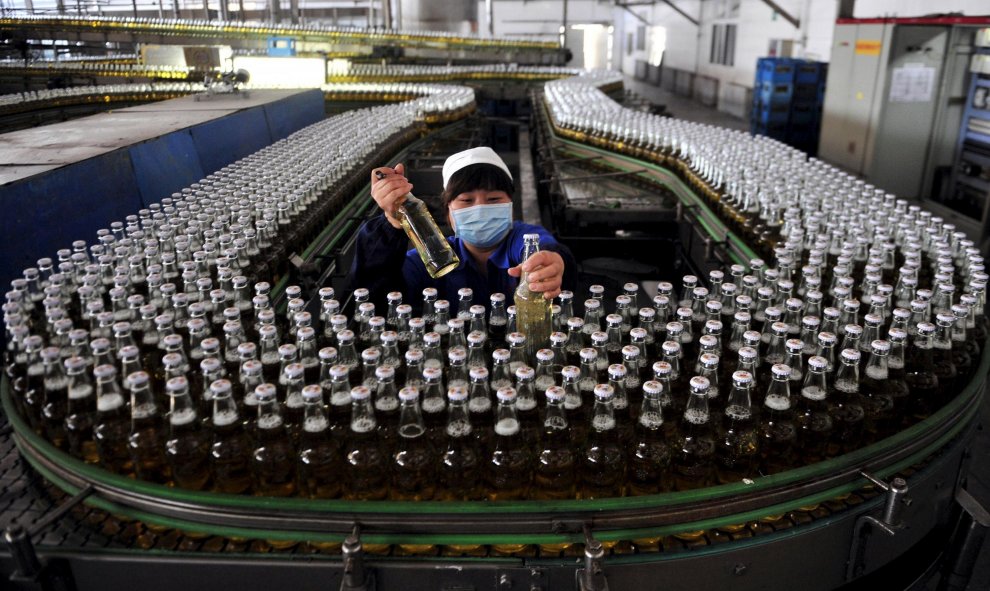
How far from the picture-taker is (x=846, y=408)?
165 centimetres

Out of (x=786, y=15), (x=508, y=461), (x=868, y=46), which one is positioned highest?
(x=786, y=15)

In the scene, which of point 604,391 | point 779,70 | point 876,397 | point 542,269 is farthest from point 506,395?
point 779,70

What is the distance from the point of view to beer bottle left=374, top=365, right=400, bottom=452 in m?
1.52

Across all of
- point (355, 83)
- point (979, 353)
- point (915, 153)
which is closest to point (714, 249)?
A: point (979, 353)

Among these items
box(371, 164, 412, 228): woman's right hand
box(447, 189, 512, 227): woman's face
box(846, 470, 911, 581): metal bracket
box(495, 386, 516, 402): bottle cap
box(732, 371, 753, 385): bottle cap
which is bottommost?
box(846, 470, 911, 581): metal bracket

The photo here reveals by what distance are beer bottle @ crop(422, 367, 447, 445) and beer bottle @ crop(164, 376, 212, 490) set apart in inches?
19.2

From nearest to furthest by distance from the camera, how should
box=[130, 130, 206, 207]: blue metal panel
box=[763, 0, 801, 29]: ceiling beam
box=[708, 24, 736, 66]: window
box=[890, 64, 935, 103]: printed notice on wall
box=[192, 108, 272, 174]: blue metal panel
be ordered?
box=[130, 130, 206, 207]: blue metal panel < box=[192, 108, 272, 174]: blue metal panel < box=[890, 64, 935, 103]: printed notice on wall < box=[763, 0, 801, 29]: ceiling beam < box=[708, 24, 736, 66]: window

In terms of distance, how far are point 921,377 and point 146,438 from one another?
1945 mm

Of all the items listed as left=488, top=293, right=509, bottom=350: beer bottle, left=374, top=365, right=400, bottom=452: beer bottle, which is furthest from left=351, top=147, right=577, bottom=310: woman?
left=374, top=365, right=400, bottom=452: beer bottle

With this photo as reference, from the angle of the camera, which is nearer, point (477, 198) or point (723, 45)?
point (477, 198)

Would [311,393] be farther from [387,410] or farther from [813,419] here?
[813,419]

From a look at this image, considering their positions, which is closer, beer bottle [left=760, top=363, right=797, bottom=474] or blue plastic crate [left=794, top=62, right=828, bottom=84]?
beer bottle [left=760, top=363, right=797, bottom=474]

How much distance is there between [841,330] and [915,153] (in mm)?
6863

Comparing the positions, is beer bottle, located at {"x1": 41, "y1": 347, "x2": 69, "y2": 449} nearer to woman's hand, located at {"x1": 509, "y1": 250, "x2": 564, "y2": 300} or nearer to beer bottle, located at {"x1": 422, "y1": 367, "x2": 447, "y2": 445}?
beer bottle, located at {"x1": 422, "y1": 367, "x2": 447, "y2": 445}
